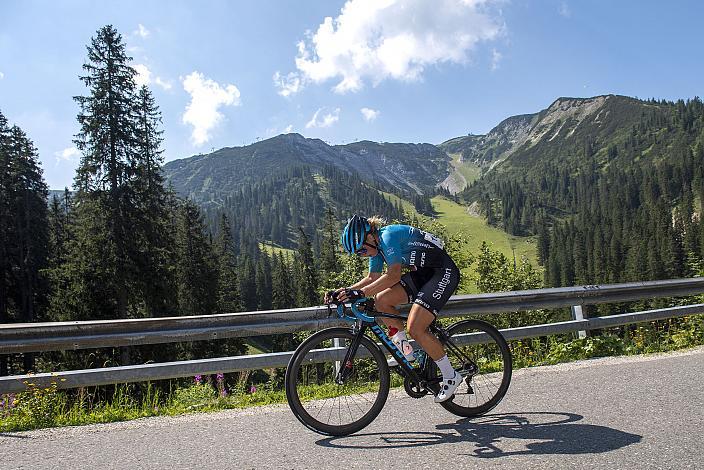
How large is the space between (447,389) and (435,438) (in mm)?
592

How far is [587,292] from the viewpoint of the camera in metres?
8.52

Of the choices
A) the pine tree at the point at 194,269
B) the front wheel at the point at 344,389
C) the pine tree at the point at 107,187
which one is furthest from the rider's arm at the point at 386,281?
the pine tree at the point at 194,269

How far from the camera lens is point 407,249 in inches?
193

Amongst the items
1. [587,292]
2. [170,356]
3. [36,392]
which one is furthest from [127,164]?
[587,292]

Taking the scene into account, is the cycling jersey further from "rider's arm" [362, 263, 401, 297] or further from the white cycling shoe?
the white cycling shoe

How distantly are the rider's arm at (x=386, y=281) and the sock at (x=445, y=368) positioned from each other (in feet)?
3.03

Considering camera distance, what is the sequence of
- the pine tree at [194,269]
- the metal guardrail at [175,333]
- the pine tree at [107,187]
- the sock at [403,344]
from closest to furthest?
the sock at [403,344], the metal guardrail at [175,333], the pine tree at [107,187], the pine tree at [194,269]

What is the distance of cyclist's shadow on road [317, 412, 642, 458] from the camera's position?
3969mm

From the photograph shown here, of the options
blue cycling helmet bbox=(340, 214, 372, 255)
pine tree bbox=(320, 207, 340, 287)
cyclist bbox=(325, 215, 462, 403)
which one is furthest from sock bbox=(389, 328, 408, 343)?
pine tree bbox=(320, 207, 340, 287)

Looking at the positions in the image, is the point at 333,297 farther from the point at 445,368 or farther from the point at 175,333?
the point at 175,333

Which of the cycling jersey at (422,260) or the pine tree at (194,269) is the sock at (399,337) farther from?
the pine tree at (194,269)

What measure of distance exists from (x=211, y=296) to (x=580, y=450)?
38.1 m

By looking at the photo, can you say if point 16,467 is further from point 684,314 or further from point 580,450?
point 684,314

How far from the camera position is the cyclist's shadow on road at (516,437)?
13.0 ft
